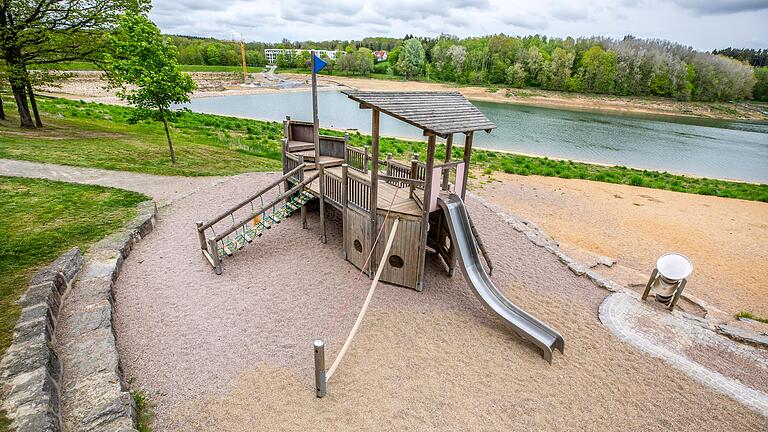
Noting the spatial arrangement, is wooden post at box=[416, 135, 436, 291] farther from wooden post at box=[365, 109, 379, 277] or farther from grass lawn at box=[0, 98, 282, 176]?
grass lawn at box=[0, 98, 282, 176]

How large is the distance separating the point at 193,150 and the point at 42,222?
11.0 metres

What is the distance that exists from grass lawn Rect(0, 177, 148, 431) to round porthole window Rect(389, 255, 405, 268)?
690 cm

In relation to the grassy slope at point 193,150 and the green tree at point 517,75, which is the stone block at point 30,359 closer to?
the grassy slope at point 193,150

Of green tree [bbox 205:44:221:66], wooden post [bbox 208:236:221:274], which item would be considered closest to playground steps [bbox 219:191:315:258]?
wooden post [bbox 208:236:221:274]

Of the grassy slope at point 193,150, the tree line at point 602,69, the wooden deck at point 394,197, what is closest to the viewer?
the wooden deck at point 394,197

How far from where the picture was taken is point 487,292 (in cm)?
803

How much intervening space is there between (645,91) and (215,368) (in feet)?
320

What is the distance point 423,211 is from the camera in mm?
8141

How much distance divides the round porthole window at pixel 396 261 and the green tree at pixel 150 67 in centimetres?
1292

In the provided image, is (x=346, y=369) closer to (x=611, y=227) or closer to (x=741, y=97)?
(x=611, y=227)

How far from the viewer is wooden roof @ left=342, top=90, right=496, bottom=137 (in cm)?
740

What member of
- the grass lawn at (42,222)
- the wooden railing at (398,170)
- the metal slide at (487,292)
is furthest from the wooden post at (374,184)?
the grass lawn at (42,222)

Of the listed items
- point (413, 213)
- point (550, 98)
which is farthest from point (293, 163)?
point (550, 98)

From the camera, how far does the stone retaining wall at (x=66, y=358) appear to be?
4.89 meters
